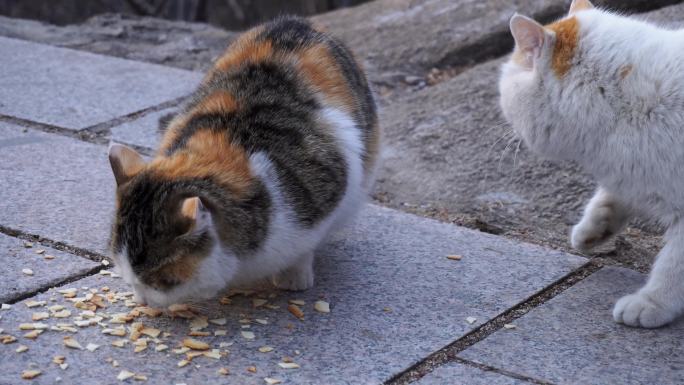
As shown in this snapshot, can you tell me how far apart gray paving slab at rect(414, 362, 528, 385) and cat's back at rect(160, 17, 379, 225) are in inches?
29.0

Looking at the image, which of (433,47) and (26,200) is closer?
(26,200)

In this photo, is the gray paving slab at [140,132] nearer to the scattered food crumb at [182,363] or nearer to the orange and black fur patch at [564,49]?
the scattered food crumb at [182,363]

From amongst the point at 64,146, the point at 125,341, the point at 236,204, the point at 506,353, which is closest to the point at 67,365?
the point at 125,341

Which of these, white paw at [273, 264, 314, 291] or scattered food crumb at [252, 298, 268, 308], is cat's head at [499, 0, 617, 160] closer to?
white paw at [273, 264, 314, 291]

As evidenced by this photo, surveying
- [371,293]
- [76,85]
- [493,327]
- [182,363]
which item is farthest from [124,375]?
[76,85]

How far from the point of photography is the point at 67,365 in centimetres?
290

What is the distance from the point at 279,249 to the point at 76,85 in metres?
3.11

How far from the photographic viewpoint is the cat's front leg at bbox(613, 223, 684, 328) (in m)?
3.29

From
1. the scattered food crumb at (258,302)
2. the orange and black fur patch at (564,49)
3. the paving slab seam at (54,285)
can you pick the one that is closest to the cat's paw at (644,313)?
the orange and black fur patch at (564,49)

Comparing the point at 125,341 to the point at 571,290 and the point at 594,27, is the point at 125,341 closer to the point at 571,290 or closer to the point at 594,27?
the point at 571,290

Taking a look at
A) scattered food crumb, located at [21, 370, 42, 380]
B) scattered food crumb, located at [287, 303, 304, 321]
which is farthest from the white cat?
scattered food crumb, located at [21, 370, 42, 380]

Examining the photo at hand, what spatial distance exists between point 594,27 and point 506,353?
4.21 feet

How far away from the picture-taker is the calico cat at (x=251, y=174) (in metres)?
3.03

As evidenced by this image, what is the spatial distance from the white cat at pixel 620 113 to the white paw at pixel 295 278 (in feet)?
3.35
